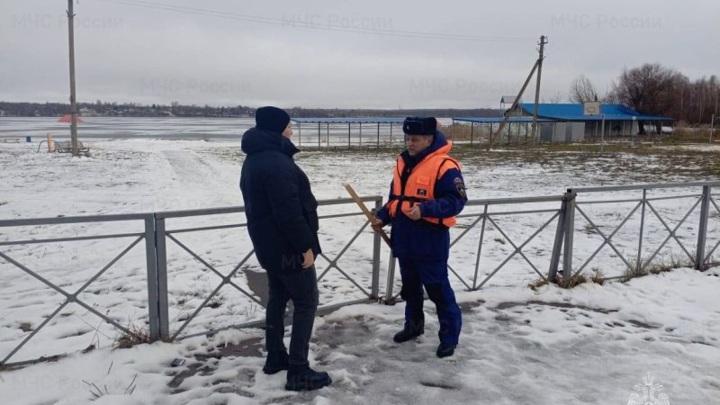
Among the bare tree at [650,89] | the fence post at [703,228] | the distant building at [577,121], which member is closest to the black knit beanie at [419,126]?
the fence post at [703,228]

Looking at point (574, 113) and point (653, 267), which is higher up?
point (574, 113)

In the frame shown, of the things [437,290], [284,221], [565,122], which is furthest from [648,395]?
[565,122]

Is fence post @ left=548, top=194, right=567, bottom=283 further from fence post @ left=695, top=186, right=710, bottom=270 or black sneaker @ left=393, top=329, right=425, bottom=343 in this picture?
black sneaker @ left=393, top=329, right=425, bottom=343

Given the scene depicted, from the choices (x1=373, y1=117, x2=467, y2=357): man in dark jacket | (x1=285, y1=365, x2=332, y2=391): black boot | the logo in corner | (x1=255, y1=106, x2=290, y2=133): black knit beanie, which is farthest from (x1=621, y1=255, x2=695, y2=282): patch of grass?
(x1=255, y1=106, x2=290, y2=133): black knit beanie

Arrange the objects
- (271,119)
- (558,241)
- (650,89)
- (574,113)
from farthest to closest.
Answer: (650,89) → (574,113) → (558,241) → (271,119)

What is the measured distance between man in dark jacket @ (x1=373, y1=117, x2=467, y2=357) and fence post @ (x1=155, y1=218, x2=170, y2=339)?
1.65m

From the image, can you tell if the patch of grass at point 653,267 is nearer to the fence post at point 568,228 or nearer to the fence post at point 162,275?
the fence post at point 568,228

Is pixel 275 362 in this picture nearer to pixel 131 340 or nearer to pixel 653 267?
pixel 131 340

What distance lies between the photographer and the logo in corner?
125 inches

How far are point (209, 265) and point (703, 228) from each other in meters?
5.53

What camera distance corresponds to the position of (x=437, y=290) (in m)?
3.67

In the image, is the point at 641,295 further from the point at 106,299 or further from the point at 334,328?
the point at 106,299

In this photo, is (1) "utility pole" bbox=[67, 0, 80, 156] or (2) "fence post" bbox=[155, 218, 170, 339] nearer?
(2) "fence post" bbox=[155, 218, 170, 339]

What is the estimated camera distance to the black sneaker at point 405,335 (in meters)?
3.99
